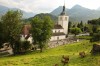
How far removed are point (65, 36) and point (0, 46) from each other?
50924 mm

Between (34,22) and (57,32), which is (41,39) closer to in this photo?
(34,22)

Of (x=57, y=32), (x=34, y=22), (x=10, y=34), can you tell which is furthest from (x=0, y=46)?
(x=57, y=32)

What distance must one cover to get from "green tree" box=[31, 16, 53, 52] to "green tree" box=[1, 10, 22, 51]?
19.6ft

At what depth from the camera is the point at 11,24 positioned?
257 ft

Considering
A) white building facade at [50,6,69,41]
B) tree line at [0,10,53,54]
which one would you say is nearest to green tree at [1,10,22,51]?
tree line at [0,10,53,54]

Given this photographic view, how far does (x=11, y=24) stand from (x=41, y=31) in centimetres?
1138

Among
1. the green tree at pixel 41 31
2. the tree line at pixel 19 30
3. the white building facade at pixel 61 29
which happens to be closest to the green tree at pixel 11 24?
the tree line at pixel 19 30

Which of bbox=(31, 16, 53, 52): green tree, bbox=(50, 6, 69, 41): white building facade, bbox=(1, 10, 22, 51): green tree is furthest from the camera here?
bbox=(50, 6, 69, 41): white building facade

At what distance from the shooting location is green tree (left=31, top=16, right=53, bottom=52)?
79.6m

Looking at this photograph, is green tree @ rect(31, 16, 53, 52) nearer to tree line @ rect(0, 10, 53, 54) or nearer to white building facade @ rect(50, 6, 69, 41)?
tree line @ rect(0, 10, 53, 54)

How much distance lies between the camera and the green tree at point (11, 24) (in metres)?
77.9

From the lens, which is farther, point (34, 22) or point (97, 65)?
point (34, 22)

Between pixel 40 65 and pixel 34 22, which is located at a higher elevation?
pixel 34 22

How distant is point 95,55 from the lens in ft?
137
